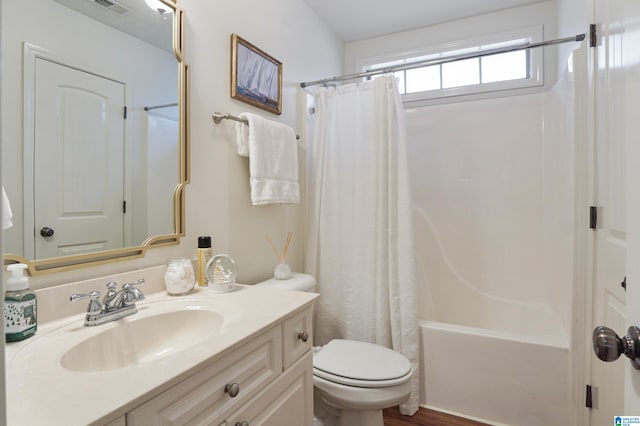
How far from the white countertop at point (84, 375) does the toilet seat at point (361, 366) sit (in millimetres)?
525

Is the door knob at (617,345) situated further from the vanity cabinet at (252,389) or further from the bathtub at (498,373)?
the bathtub at (498,373)

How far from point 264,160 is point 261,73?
1.61 feet

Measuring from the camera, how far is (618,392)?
125 cm

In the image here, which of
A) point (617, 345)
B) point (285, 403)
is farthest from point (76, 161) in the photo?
point (617, 345)

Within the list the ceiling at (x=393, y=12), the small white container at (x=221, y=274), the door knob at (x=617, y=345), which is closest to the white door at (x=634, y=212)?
the door knob at (x=617, y=345)

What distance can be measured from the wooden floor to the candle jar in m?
1.29

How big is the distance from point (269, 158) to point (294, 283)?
63 centimetres

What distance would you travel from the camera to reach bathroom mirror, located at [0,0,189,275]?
924 mm

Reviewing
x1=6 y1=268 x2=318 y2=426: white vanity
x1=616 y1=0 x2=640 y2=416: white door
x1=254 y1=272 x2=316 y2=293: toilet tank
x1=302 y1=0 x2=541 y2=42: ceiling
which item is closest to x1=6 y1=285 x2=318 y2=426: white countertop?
x1=6 y1=268 x2=318 y2=426: white vanity

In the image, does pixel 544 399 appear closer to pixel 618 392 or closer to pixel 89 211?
pixel 618 392

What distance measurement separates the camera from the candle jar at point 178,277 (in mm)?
1225

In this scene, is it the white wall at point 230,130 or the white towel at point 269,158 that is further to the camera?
the white towel at point 269,158

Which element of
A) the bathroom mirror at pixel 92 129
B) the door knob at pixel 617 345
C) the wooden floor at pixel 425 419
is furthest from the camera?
the wooden floor at pixel 425 419

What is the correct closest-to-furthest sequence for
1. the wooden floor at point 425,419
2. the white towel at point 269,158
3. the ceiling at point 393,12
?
1. the white towel at point 269,158
2. the wooden floor at point 425,419
3. the ceiling at point 393,12
